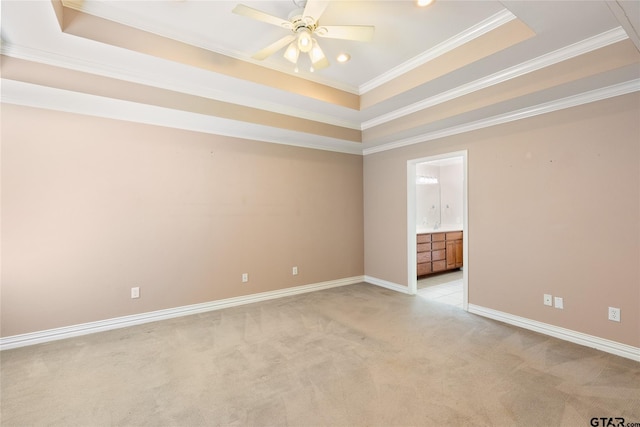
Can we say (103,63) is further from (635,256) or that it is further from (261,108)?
(635,256)

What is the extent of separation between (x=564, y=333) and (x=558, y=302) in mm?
310

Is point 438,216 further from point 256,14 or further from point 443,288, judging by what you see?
point 256,14

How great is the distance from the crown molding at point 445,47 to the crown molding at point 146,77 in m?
1.00

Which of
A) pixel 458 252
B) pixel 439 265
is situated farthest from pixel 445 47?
pixel 458 252

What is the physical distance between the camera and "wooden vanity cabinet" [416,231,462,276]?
5586 mm

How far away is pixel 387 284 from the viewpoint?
5.09m

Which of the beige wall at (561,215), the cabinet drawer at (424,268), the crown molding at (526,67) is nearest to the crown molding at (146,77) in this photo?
the crown molding at (526,67)

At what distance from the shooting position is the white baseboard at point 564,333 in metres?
2.62

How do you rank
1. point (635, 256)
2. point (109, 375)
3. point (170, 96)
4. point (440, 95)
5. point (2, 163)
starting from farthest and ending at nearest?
point (440, 95) < point (170, 96) < point (2, 163) < point (635, 256) < point (109, 375)

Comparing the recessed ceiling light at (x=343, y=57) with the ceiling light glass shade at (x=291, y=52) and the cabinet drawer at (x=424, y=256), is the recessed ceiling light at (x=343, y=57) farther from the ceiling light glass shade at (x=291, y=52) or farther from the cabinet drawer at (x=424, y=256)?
the cabinet drawer at (x=424, y=256)

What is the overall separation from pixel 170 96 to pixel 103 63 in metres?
0.61

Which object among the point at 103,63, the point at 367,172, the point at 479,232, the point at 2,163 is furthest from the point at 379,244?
the point at 2,163

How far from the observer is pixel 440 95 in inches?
135

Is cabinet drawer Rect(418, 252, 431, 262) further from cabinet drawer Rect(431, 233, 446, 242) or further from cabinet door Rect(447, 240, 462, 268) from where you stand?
cabinet door Rect(447, 240, 462, 268)
